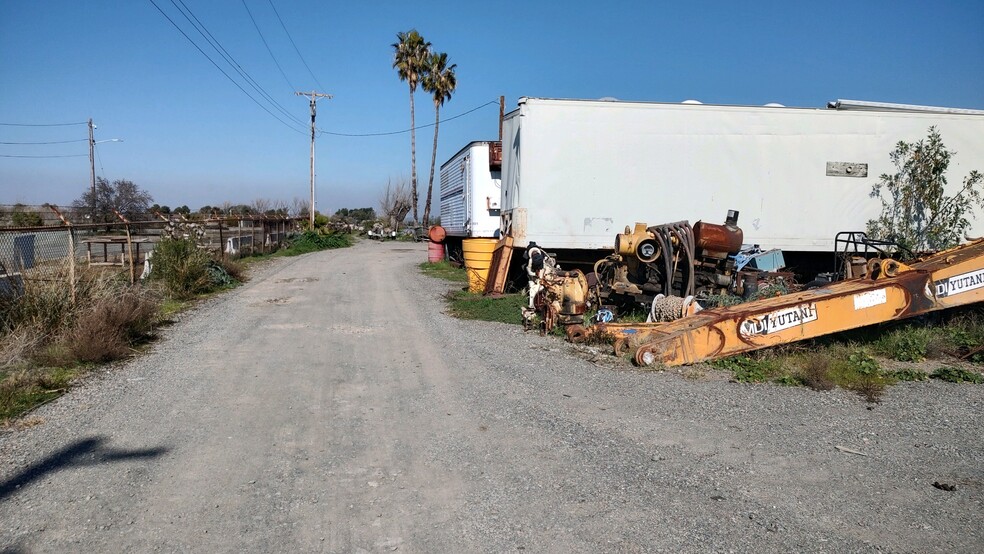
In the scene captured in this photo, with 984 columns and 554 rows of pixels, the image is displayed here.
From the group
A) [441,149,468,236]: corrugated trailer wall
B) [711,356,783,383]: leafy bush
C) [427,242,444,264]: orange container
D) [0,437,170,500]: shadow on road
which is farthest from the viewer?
[427,242,444,264]: orange container

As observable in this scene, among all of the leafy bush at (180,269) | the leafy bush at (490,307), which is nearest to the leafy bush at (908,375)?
the leafy bush at (490,307)

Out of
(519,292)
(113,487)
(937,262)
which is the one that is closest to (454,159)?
(519,292)

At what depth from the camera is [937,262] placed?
8102mm

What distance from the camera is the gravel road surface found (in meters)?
3.93

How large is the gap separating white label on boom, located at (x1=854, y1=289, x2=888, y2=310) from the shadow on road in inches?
274

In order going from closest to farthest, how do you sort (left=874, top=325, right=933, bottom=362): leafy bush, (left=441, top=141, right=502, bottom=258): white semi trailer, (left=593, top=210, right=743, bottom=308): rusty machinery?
1. (left=874, top=325, right=933, bottom=362): leafy bush
2. (left=593, top=210, right=743, bottom=308): rusty machinery
3. (left=441, top=141, right=502, bottom=258): white semi trailer

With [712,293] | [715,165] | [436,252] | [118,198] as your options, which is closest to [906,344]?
[712,293]

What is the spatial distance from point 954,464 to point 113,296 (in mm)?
9488

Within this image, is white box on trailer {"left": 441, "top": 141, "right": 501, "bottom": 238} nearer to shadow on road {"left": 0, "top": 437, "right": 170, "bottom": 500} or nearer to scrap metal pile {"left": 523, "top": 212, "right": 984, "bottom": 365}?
scrap metal pile {"left": 523, "top": 212, "right": 984, "bottom": 365}

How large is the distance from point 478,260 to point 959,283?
853 cm

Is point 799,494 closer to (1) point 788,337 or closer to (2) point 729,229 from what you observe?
(1) point 788,337

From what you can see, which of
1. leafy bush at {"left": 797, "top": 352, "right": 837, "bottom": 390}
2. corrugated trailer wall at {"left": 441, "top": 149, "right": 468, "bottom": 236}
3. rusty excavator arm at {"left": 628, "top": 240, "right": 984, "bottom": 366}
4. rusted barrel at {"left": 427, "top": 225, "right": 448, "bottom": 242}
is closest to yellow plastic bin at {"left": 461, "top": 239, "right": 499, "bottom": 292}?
corrugated trailer wall at {"left": 441, "top": 149, "right": 468, "bottom": 236}

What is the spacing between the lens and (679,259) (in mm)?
10359

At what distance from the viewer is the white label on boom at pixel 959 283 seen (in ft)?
25.4
